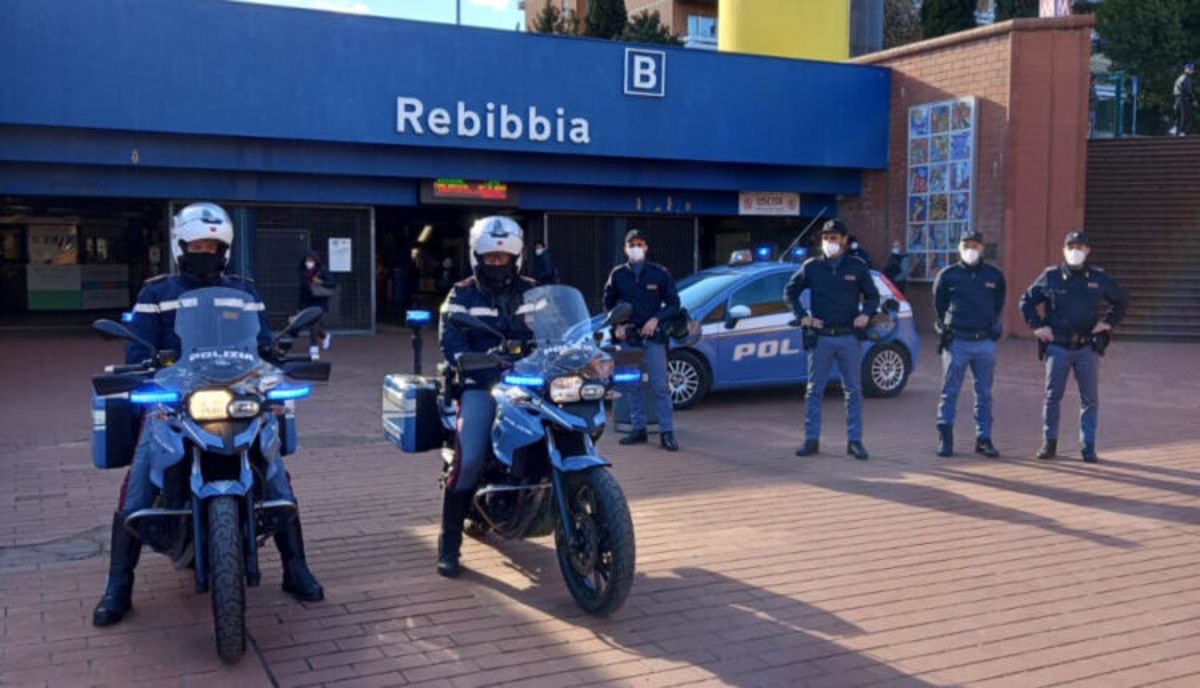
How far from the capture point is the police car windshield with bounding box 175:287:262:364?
484 cm

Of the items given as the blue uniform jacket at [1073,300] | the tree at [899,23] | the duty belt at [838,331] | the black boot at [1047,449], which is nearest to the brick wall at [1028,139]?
the blue uniform jacket at [1073,300]

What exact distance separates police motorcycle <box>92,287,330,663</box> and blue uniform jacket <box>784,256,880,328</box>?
17.0 feet

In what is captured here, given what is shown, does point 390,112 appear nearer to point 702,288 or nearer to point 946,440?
point 702,288

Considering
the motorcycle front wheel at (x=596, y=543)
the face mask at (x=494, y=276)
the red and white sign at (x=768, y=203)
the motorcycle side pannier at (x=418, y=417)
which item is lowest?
the motorcycle front wheel at (x=596, y=543)

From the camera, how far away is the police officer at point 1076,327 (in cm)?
914

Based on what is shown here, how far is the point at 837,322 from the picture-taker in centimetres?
916

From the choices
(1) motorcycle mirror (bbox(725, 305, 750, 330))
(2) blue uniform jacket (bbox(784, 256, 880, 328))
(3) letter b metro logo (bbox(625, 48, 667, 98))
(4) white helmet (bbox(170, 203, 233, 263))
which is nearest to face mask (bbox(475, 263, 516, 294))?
(4) white helmet (bbox(170, 203, 233, 263))

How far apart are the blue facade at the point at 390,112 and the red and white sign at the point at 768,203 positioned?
276 mm

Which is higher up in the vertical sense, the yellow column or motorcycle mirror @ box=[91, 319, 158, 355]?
the yellow column

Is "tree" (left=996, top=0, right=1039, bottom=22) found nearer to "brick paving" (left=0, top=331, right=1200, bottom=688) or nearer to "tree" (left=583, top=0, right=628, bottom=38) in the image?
"tree" (left=583, top=0, right=628, bottom=38)

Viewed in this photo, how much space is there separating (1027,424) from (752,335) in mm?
2936

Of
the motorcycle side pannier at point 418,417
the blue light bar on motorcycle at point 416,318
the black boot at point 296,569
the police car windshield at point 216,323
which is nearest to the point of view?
the police car windshield at point 216,323

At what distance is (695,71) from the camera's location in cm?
2173

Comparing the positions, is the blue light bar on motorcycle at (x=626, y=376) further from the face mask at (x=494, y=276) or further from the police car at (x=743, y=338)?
the police car at (x=743, y=338)
